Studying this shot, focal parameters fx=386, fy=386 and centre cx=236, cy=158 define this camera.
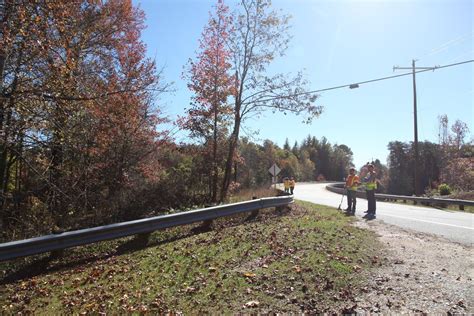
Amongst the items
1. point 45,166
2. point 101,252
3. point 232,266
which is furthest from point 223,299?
point 45,166

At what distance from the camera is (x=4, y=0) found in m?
8.04

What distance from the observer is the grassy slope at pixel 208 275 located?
500 cm

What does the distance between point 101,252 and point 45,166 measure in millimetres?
2674

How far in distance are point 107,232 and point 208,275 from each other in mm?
3319

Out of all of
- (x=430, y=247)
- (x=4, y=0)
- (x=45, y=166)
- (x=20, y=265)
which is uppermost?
(x=4, y=0)

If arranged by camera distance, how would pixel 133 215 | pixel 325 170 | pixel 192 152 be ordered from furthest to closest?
pixel 325 170, pixel 192 152, pixel 133 215

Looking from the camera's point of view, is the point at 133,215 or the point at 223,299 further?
the point at 133,215

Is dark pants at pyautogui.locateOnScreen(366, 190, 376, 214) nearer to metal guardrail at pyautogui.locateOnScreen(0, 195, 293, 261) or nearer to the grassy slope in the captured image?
metal guardrail at pyautogui.locateOnScreen(0, 195, 293, 261)

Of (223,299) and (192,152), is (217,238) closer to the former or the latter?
(223,299)

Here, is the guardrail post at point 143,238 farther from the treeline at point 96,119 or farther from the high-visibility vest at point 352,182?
the high-visibility vest at point 352,182

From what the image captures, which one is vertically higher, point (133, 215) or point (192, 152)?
point (192, 152)

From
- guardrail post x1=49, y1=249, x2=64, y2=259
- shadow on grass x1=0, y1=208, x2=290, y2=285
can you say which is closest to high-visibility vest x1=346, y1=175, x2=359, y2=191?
shadow on grass x1=0, y1=208, x2=290, y2=285

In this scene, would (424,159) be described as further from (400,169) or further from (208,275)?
(208,275)

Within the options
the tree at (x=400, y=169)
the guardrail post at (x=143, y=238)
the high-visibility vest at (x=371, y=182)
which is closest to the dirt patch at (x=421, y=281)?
the guardrail post at (x=143, y=238)
